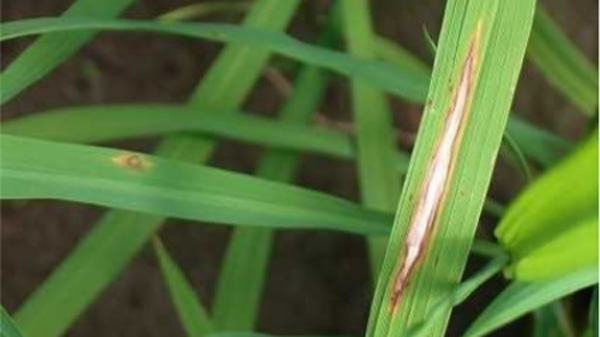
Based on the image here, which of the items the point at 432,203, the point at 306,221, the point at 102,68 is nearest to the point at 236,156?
the point at 102,68

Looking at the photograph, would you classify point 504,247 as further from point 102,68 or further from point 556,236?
point 102,68

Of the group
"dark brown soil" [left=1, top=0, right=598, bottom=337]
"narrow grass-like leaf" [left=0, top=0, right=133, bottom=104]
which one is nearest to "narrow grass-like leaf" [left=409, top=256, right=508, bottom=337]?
"narrow grass-like leaf" [left=0, top=0, right=133, bottom=104]

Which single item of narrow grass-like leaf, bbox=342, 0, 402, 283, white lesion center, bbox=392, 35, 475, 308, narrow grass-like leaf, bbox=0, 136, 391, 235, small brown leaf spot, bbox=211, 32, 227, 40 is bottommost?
narrow grass-like leaf, bbox=342, 0, 402, 283

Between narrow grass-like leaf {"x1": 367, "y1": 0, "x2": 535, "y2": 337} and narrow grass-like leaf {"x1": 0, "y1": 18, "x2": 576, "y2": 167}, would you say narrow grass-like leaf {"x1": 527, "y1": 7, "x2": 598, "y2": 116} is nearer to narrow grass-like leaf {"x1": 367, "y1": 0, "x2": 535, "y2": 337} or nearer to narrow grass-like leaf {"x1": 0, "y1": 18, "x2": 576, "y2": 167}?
narrow grass-like leaf {"x1": 0, "y1": 18, "x2": 576, "y2": 167}

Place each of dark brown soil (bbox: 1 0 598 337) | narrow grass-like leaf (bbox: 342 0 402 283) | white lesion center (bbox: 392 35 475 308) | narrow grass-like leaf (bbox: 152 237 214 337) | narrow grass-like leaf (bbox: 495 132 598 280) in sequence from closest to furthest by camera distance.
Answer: narrow grass-like leaf (bbox: 495 132 598 280), white lesion center (bbox: 392 35 475 308), narrow grass-like leaf (bbox: 152 237 214 337), narrow grass-like leaf (bbox: 342 0 402 283), dark brown soil (bbox: 1 0 598 337)

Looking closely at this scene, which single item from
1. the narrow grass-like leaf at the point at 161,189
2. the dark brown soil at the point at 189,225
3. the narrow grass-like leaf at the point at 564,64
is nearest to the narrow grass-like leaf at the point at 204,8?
the dark brown soil at the point at 189,225

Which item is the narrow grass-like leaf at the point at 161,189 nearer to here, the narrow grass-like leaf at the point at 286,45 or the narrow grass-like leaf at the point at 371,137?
the narrow grass-like leaf at the point at 286,45

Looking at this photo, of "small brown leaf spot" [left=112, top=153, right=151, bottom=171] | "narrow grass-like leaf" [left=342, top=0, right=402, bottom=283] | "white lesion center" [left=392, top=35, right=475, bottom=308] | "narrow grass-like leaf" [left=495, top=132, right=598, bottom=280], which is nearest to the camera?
"narrow grass-like leaf" [left=495, top=132, right=598, bottom=280]
